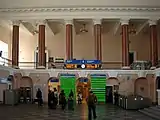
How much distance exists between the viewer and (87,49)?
1634 inches

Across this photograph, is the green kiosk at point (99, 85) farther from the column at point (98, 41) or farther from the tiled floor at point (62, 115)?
the tiled floor at point (62, 115)

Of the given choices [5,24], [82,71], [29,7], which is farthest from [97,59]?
[5,24]

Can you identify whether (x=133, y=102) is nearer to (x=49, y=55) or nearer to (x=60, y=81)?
(x=60, y=81)

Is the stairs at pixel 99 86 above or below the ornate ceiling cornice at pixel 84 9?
below

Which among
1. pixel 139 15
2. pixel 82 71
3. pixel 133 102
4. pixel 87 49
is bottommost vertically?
pixel 133 102

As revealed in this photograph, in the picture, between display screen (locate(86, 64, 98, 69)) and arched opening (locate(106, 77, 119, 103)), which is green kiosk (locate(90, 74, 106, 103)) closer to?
arched opening (locate(106, 77, 119, 103))

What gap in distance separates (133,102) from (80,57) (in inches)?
809

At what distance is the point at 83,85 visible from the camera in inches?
1292

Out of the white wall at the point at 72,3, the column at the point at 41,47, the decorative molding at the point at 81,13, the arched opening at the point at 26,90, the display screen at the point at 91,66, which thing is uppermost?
the white wall at the point at 72,3

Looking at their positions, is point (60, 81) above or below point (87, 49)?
below

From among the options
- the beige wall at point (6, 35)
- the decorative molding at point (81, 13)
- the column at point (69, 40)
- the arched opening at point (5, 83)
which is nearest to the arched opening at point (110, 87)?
the column at point (69, 40)

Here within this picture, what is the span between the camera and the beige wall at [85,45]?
41.4 metres

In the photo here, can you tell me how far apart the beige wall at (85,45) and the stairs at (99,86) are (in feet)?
32.9

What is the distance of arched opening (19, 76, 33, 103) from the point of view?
30.8 metres
